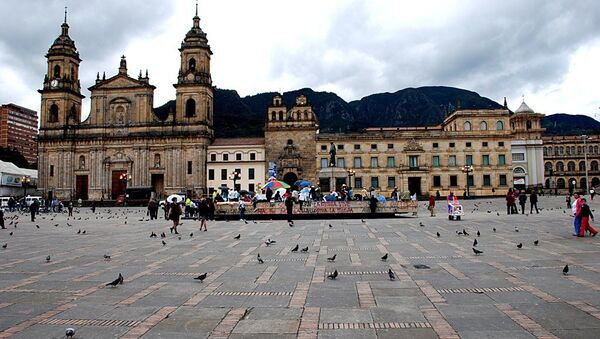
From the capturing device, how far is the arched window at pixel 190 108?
6512 centimetres

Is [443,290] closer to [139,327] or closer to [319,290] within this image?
[319,290]

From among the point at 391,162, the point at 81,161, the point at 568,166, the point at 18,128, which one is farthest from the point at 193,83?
the point at 18,128

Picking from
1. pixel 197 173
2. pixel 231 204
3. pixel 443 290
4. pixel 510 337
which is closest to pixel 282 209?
pixel 231 204

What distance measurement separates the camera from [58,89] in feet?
220

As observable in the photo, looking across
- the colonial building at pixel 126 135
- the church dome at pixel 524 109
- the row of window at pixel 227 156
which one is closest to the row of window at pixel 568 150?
the church dome at pixel 524 109

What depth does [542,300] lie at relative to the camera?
6203 mm

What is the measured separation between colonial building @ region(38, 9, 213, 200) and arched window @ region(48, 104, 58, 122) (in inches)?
5.8

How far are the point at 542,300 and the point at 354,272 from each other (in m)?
3.30

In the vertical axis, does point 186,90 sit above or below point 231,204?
above

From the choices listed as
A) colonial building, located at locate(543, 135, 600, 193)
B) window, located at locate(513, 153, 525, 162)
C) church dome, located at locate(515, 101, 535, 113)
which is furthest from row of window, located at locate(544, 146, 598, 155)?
window, located at locate(513, 153, 525, 162)

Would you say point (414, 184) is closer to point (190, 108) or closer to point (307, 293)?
point (190, 108)

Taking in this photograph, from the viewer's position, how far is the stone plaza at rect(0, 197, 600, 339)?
515 centimetres

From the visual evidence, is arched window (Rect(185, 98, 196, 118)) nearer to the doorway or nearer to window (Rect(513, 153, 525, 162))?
the doorway

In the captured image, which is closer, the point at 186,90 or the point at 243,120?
the point at 186,90
